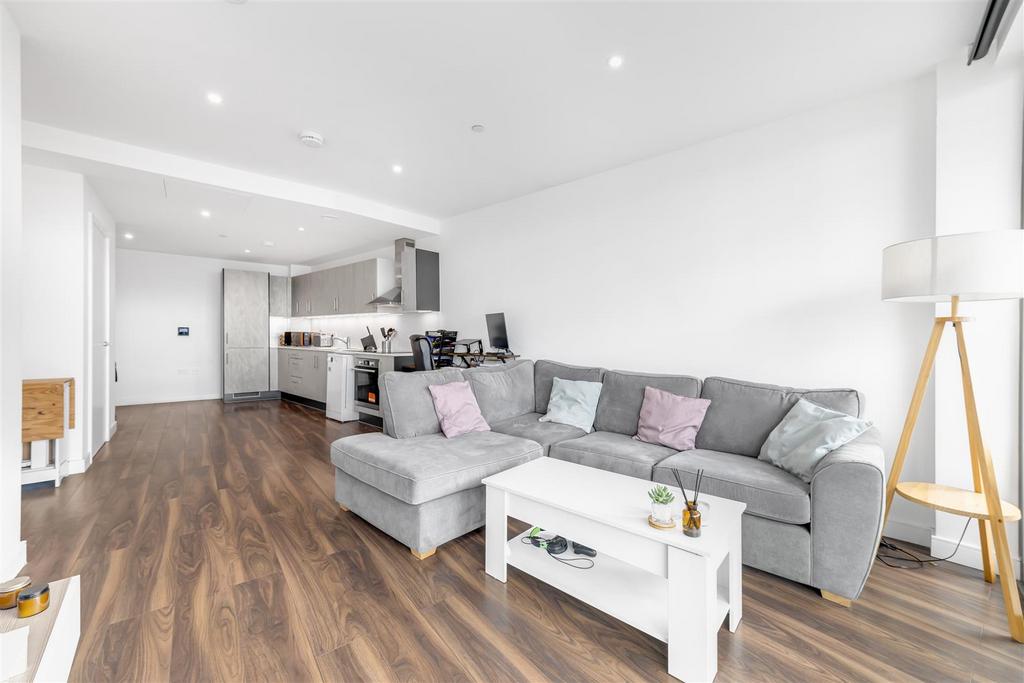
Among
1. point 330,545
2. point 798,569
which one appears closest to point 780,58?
point 798,569

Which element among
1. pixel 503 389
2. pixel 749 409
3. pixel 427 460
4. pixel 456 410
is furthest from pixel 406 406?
pixel 749 409

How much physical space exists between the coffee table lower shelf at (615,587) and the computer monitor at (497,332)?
104 inches

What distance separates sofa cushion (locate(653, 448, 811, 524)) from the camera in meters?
2.04

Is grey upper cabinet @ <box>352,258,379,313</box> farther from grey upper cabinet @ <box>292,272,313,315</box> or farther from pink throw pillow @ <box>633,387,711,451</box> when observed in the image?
pink throw pillow @ <box>633,387,711,451</box>

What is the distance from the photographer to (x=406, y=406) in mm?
2965

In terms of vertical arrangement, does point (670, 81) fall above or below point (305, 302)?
above

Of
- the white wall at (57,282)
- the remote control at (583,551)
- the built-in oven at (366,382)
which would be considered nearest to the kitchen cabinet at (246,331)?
the built-in oven at (366,382)

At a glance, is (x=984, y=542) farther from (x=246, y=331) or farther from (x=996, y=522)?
(x=246, y=331)

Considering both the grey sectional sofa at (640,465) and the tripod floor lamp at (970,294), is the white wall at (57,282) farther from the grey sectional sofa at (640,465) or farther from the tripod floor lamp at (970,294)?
the tripod floor lamp at (970,294)

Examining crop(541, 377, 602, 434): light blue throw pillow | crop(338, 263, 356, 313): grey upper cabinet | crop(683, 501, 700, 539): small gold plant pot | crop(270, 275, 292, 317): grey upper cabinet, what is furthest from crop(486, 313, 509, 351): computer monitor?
crop(270, 275, 292, 317): grey upper cabinet

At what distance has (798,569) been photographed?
203cm

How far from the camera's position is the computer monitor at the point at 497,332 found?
4.62 metres

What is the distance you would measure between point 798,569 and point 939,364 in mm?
1432

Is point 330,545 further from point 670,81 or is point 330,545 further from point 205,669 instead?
point 670,81
